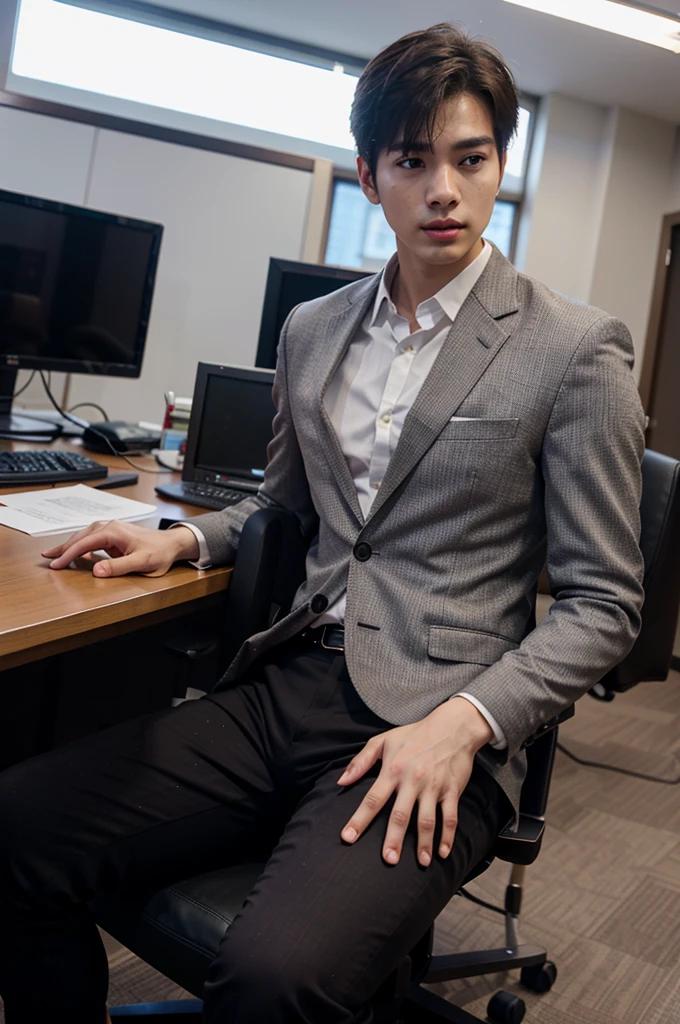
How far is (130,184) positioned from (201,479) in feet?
5.19

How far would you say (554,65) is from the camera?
4.91m

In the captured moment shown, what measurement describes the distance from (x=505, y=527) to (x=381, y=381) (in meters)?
0.28

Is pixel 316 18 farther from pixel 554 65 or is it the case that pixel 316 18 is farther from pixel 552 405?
pixel 552 405

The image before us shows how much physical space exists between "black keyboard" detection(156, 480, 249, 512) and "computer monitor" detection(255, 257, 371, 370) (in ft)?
1.43

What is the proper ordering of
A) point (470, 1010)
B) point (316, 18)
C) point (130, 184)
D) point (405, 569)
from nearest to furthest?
point (405, 569), point (470, 1010), point (130, 184), point (316, 18)

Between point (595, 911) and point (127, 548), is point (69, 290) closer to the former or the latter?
point (127, 548)

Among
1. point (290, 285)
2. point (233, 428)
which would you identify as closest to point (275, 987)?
point (233, 428)

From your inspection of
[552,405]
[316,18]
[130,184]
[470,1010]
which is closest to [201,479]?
[552,405]

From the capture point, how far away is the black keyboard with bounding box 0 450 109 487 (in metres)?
1.52

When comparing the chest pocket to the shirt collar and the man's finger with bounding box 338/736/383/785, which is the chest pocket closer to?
→ the shirt collar

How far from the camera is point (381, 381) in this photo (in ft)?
4.06

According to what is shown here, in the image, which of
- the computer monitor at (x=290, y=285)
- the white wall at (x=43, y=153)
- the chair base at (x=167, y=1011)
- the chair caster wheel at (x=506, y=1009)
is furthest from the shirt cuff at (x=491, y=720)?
the white wall at (x=43, y=153)

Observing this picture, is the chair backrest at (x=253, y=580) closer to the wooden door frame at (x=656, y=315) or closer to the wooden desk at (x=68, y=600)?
the wooden desk at (x=68, y=600)

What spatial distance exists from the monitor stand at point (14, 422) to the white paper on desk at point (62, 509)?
0.49m
